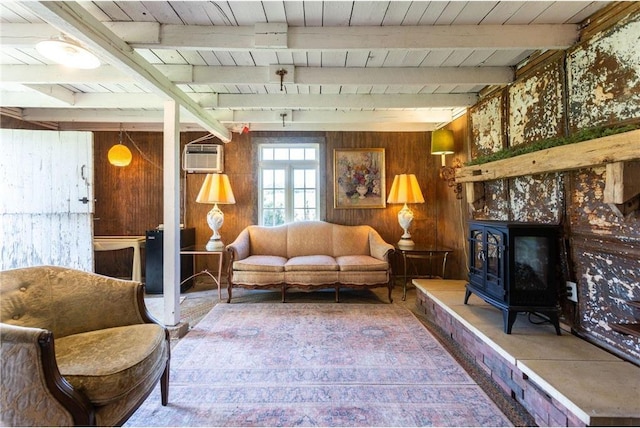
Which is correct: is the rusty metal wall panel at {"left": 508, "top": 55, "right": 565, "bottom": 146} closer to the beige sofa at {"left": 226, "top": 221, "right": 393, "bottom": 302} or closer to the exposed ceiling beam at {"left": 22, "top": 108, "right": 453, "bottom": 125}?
the exposed ceiling beam at {"left": 22, "top": 108, "right": 453, "bottom": 125}

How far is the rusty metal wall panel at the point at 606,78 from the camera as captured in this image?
1641 millimetres

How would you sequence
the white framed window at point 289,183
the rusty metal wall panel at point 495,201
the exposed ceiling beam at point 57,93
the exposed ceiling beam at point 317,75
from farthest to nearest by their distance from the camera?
1. the white framed window at point 289,183
2. the exposed ceiling beam at point 57,93
3. the rusty metal wall panel at point 495,201
4. the exposed ceiling beam at point 317,75

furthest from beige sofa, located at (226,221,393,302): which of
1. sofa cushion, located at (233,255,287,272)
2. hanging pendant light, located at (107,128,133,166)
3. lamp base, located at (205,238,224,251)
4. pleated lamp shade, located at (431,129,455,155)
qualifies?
hanging pendant light, located at (107,128,133,166)

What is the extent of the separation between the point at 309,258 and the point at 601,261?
2.69m

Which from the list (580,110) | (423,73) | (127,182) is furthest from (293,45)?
(127,182)

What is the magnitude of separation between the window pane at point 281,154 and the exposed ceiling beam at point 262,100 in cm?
123

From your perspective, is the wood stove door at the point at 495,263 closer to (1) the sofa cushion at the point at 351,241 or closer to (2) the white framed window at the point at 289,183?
(1) the sofa cushion at the point at 351,241

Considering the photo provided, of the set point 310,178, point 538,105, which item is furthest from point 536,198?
point 310,178

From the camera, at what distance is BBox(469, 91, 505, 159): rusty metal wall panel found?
2814 mm

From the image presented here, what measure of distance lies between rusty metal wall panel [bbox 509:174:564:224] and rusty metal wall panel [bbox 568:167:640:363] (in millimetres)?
118

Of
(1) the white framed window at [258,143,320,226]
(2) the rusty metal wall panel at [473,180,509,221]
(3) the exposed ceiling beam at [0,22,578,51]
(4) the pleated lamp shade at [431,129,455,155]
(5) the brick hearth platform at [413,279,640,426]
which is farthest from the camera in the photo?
(1) the white framed window at [258,143,320,226]

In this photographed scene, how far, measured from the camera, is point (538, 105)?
2.33 meters

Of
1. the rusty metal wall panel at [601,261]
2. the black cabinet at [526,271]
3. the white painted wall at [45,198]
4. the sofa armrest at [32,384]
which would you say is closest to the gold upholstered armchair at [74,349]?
the sofa armrest at [32,384]

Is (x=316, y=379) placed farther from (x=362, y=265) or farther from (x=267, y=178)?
(x=267, y=178)
